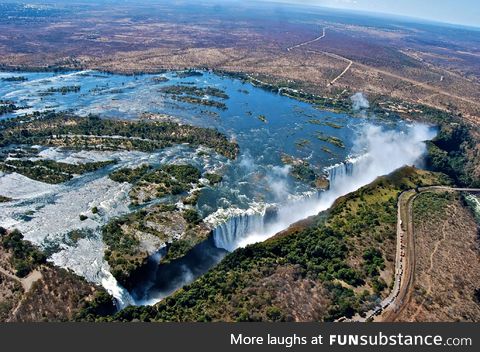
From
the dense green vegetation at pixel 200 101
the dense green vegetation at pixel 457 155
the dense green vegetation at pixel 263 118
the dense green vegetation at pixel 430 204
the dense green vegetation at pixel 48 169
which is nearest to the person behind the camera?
the dense green vegetation at pixel 430 204

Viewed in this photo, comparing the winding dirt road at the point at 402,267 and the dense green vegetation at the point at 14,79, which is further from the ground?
the dense green vegetation at the point at 14,79

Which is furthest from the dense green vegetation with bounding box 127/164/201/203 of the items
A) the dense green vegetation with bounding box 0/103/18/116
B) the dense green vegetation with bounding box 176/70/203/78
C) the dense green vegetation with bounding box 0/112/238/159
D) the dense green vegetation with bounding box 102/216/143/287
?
the dense green vegetation with bounding box 176/70/203/78

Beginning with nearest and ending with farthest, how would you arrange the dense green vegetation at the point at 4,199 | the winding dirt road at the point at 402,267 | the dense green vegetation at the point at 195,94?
the winding dirt road at the point at 402,267, the dense green vegetation at the point at 4,199, the dense green vegetation at the point at 195,94

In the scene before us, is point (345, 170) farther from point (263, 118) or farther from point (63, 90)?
point (63, 90)

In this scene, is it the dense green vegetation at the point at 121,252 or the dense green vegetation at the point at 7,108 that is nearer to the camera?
the dense green vegetation at the point at 121,252

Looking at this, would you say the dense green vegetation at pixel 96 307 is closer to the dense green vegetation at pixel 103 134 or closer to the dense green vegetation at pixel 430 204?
the dense green vegetation at pixel 103 134

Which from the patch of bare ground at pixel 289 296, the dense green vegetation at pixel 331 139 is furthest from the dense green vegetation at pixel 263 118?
the patch of bare ground at pixel 289 296

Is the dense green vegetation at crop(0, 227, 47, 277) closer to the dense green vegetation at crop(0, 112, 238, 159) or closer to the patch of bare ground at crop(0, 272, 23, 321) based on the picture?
the patch of bare ground at crop(0, 272, 23, 321)
